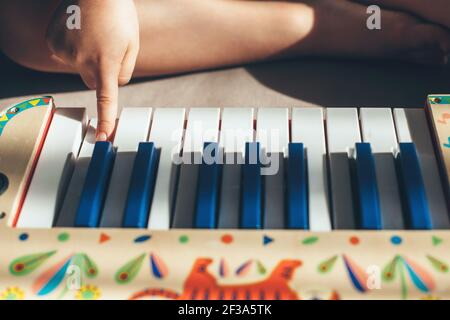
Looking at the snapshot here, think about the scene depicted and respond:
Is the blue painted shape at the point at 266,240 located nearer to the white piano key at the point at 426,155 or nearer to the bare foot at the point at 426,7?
the white piano key at the point at 426,155

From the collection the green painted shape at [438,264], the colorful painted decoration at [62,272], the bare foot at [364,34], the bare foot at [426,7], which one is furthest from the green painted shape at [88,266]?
the bare foot at [426,7]

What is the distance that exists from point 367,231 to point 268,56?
21.4 inches

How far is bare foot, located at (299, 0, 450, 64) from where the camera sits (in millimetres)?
1172

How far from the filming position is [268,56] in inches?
47.1

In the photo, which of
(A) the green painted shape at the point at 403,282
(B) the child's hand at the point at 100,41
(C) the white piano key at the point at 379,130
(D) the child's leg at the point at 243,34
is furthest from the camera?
(D) the child's leg at the point at 243,34

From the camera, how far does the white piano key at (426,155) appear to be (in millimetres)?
776

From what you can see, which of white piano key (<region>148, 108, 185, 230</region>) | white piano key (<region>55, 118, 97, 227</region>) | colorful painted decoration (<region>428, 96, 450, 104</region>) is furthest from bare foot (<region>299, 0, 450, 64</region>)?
white piano key (<region>55, 118, 97, 227</region>)

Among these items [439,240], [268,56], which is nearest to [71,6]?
[268,56]

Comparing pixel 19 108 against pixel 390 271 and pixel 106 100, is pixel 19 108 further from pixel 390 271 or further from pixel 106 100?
pixel 390 271

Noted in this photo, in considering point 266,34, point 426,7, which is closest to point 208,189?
point 266,34

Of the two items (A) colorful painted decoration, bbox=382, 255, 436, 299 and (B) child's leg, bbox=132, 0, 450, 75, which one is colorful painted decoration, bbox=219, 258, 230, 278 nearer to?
(A) colorful painted decoration, bbox=382, 255, 436, 299

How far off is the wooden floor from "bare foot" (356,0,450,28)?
0.10 meters

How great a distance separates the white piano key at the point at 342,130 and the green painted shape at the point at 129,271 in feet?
1.03
